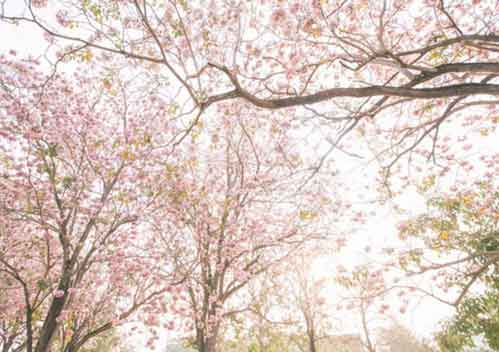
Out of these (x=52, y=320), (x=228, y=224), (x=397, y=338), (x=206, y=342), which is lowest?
(x=397, y=338)

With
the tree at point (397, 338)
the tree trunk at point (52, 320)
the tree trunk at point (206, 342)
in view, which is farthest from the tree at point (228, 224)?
the tree at point (397, 338)

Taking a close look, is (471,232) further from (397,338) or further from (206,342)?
(397,338)

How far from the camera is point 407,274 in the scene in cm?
→ 378

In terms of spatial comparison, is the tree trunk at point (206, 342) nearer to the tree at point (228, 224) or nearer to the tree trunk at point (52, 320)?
the tree at point (228, 224)

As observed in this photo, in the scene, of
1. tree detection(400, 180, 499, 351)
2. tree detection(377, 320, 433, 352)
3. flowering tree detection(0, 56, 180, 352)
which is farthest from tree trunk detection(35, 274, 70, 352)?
tree detection(377, 320, 433, 352)

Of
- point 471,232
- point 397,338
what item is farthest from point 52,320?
point 397,338

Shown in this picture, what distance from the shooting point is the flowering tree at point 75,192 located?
630 centimetres

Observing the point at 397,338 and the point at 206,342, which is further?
the point at 397,338

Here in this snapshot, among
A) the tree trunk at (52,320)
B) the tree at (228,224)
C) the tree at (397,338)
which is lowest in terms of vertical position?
the tree at (397,338)

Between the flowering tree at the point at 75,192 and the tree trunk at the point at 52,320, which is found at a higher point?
the flowering tree at the point at 75,192

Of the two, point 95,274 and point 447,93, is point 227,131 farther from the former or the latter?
point 447,93

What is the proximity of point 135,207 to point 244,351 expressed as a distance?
15.6 metres

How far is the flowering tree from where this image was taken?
6297 mm

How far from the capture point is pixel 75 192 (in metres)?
6.95
